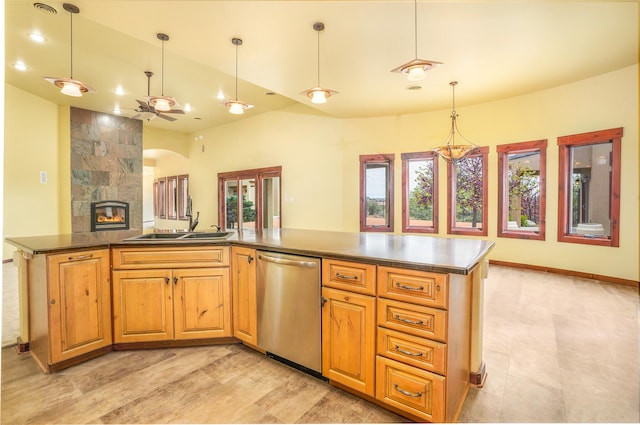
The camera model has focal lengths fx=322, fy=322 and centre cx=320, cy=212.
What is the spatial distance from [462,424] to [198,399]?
1655mm

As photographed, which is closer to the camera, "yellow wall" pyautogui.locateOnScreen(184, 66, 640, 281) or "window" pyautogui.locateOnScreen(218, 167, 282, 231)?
"yellow wall" pyautogui.locateOnScreen(184, 66, 640, 281)

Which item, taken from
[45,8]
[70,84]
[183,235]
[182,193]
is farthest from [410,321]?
[182,193]

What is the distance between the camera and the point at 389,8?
10.7 ft

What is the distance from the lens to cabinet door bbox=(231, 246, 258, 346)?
2654 millimetres

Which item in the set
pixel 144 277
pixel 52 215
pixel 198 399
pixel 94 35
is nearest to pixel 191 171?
pixel 52 215

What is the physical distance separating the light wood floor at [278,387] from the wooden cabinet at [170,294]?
0.63 feet

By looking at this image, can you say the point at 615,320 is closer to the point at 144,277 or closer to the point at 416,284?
the point at 416,284

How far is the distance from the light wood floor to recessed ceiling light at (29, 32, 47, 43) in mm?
4031

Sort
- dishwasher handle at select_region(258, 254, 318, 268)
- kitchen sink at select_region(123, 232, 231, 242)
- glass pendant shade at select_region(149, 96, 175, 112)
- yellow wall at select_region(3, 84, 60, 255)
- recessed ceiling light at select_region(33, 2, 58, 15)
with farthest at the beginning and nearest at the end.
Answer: yellow wall at select_region(3, 84, 60, 255), glass pendant shade at select_region(149, 96, 175, 112), recessed ceiling light at select_region(33, 2, 58, 15), kitchen sink at select_region(123, 232, 231, 242), dishwasher handle at select_region(258, 254, 318, 268)

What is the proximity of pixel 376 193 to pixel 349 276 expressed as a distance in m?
5.35

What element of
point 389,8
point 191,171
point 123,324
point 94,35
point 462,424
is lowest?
point 462,424

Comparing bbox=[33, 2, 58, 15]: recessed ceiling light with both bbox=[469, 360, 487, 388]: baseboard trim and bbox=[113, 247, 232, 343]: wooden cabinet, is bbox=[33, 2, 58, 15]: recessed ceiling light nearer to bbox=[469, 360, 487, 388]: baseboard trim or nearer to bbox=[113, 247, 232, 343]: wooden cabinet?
bbox=[113, 247, 232, 343]: wooden cabinet

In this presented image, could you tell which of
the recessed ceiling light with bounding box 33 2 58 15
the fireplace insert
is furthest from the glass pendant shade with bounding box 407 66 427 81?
the fireplace insert

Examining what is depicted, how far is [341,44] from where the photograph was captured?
3939mm
